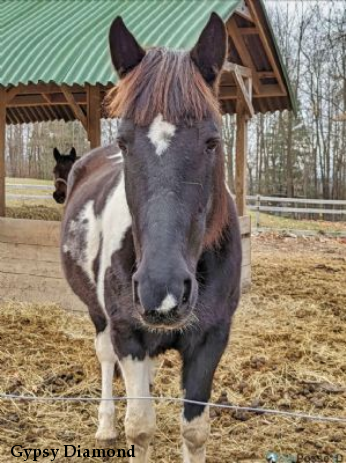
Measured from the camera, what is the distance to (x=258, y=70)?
7.99 metres

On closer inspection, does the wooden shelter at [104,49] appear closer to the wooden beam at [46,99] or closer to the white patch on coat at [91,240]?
the wooden beam at [46,99]

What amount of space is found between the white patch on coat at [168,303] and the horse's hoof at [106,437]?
1.94m

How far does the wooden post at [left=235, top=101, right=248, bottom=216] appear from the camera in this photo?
24.7ft

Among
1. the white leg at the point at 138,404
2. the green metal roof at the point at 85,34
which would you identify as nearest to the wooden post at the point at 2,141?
the green metal roof at the point at 85,34

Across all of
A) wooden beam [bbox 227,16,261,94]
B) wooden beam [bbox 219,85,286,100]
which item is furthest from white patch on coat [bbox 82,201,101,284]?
wooden beam [bbox 219,85,286,100]

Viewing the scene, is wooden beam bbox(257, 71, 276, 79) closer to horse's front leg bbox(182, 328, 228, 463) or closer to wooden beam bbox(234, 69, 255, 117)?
wooden beam bbox(234, 69, 255, 117)

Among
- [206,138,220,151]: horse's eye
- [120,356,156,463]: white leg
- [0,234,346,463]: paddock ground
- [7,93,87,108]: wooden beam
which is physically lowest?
[0,234,346,463]: paddock ground

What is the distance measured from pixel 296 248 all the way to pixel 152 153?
36.6ft

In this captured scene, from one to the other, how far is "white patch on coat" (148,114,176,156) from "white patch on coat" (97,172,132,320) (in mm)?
704

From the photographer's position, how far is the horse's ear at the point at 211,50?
7.32ft

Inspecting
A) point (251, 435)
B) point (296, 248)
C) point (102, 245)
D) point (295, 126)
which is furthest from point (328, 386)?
point (295, 126)

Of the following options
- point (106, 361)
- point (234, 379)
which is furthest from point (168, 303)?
point (234, 379)

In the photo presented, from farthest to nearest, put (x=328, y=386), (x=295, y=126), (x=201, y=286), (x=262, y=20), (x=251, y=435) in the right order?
(x=295, y=126) → (x=262, y=20) → (x=328, y=386) → (x=251, y=435) → (x=201, y=286)

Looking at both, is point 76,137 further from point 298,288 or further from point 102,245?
point 102,245
